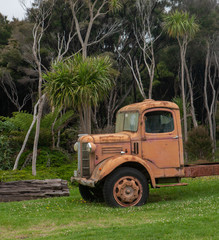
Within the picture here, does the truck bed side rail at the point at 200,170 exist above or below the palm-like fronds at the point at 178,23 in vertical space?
below

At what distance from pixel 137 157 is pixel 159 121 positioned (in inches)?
42.9

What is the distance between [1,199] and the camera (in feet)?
38.2

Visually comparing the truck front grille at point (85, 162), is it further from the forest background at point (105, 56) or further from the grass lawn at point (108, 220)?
the forest background at point (105, 56)

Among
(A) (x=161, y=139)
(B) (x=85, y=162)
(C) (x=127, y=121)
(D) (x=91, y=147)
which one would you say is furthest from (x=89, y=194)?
(A) (x=161, y=139)

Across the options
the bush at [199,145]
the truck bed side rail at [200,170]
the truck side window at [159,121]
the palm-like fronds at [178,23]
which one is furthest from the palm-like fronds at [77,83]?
the palm-like fronds at [178,23]

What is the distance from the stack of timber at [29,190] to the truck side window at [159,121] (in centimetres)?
356

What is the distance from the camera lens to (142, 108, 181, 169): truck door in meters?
9.84

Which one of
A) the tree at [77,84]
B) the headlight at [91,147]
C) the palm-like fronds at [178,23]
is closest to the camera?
the headlight at [91,147]

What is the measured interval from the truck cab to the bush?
46.4 ft

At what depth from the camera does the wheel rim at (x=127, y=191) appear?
942 cm

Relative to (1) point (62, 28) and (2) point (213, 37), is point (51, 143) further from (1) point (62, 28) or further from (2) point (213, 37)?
(2) point (213, 37)

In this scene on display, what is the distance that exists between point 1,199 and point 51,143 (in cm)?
897

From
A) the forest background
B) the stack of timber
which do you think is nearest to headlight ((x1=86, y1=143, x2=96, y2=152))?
the stack of timber

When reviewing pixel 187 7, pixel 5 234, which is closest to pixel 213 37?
pixel 187 7
